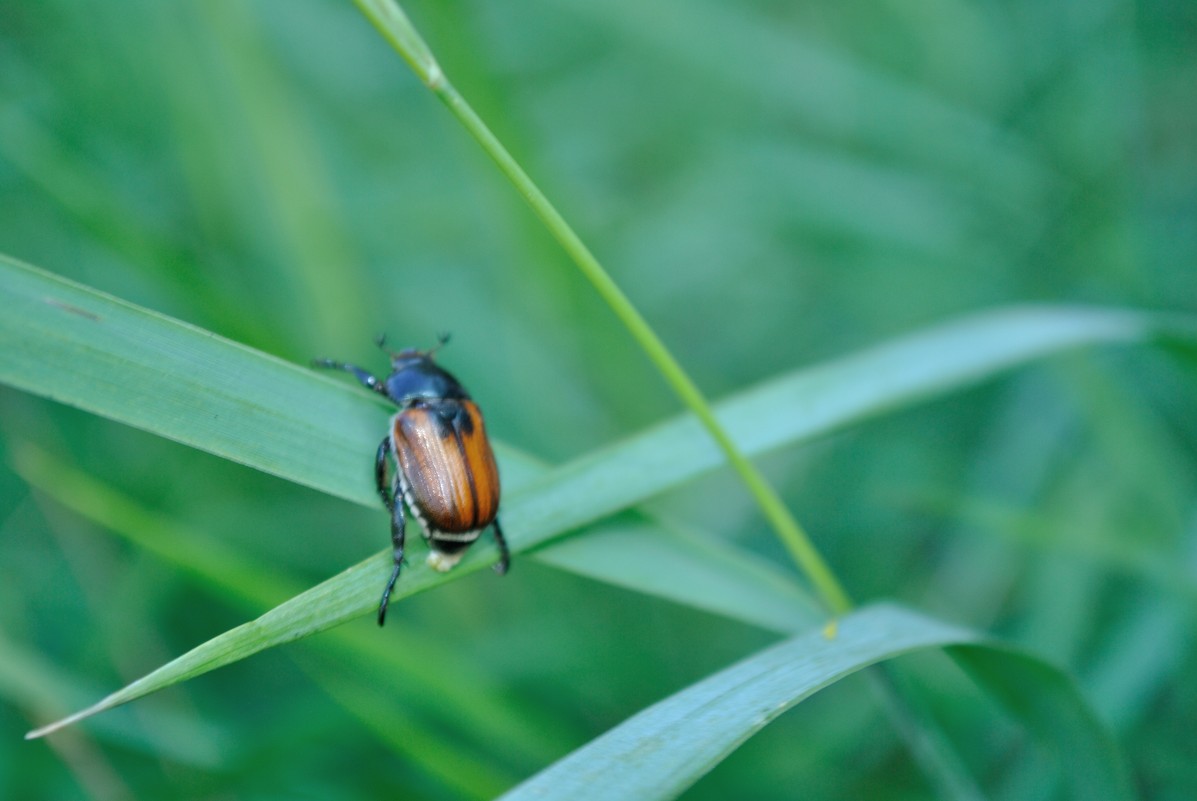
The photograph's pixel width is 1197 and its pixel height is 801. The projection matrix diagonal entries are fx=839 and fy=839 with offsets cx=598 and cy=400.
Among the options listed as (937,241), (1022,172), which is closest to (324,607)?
(937,241)

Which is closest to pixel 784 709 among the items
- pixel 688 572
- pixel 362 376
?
pixel 688 572

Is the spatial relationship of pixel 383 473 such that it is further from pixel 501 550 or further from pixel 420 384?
pixel 420 384

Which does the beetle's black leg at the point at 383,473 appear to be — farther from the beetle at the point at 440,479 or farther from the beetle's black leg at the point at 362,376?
the beetle's black leg at the point at 362,376

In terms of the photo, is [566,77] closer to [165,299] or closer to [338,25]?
[338,25]

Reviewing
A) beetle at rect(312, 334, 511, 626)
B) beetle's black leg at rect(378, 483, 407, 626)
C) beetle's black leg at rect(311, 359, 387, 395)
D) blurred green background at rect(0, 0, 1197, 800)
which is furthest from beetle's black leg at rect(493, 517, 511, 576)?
blurred green background at rect(0, 0, 1197, 800)

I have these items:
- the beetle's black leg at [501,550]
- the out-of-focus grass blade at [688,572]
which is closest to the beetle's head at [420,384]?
the beetle's black leg at [501,550]

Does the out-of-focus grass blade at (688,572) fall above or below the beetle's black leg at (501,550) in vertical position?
below

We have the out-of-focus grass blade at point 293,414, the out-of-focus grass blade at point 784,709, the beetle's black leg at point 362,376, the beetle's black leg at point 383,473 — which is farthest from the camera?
the beetle's black leg at point 362,376
